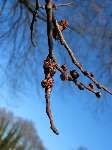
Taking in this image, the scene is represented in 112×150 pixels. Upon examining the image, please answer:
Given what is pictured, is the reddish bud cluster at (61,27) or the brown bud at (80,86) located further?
the reddish bud cluster at (61,27)

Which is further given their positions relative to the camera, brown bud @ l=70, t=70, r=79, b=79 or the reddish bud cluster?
the reddish bud cluster

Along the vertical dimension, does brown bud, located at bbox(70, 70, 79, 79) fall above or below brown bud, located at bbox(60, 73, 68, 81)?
above

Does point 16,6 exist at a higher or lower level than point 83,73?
higher

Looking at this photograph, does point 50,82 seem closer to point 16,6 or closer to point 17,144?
point 16,6

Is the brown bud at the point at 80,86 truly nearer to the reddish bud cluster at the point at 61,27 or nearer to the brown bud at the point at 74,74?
the brown bud at the point at 74,74

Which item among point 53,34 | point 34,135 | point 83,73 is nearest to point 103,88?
point 83,73

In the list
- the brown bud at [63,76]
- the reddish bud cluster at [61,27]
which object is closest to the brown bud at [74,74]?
the brown bud at [63,76]

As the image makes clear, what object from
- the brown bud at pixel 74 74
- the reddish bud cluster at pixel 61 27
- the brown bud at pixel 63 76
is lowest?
the brown bud at pixel 63 76

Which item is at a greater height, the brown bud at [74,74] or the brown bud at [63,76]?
the brown bud at [74,74]

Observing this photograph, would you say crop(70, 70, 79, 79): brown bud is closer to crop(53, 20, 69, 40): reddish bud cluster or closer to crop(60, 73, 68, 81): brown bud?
crop(60, 73, 68, 81): brown bud

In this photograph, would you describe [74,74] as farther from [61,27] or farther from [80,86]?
[61,27]

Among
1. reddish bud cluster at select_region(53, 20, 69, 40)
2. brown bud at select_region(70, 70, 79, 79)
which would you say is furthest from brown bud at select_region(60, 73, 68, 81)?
reddish bud cluster at select_region(53, 20, 69, 40)
